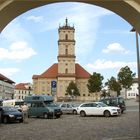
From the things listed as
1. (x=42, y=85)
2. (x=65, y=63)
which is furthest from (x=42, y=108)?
(x=42, y=85)

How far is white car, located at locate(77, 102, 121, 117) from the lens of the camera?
131ft

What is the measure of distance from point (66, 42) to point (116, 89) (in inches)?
2751

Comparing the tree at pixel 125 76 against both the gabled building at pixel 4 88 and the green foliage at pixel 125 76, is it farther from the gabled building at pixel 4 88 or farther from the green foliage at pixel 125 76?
the gabled building at pixel 4 88

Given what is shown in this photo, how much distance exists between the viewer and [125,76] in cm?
9875

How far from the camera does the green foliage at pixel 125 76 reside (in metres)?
98.3

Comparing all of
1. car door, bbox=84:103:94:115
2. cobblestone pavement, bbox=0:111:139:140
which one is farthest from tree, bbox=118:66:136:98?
cobblestone pavement, bbox=0:111:139:140

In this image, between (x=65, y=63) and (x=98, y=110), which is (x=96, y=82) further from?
(x=98, y=110)

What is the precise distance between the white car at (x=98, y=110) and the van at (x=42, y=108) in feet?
8.76

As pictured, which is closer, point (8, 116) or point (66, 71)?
point (8, 116)

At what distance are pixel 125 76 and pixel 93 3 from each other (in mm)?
87543

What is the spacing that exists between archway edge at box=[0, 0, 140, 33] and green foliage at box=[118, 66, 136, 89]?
86314 mm

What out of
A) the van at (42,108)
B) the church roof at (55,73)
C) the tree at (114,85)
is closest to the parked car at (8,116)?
the van at (42,108)

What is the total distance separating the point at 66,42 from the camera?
A: 171 meters

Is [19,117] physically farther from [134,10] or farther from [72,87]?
[72,87]
